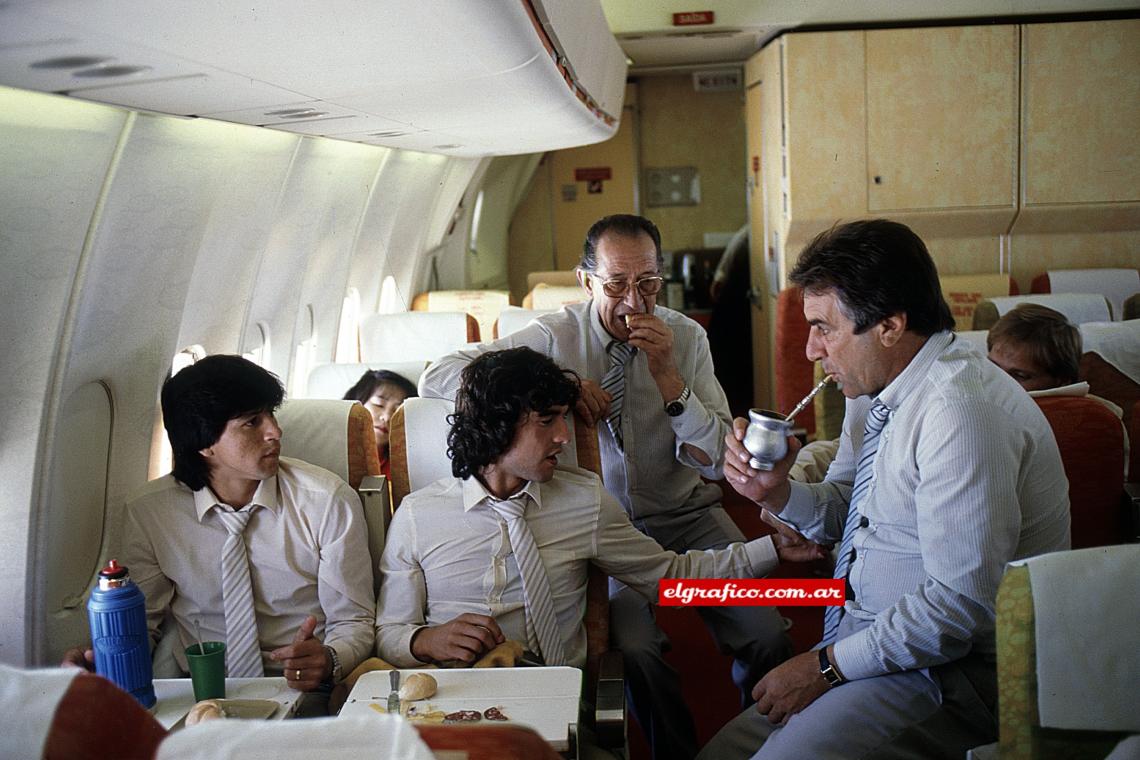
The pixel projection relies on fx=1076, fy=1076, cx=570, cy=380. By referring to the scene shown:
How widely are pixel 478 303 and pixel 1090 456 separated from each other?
203 inches

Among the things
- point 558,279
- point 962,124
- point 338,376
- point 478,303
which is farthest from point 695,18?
point 338,376

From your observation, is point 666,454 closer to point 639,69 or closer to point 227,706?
point 227,706

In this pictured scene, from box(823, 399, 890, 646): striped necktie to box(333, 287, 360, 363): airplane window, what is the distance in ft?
15.3

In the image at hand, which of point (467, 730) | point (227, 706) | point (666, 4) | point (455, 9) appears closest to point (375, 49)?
point (455, 9)

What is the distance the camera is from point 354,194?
625 cm

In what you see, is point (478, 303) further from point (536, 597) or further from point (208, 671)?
point (208, 671)

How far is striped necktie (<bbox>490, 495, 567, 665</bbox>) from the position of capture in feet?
9.50

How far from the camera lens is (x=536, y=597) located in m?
2.90

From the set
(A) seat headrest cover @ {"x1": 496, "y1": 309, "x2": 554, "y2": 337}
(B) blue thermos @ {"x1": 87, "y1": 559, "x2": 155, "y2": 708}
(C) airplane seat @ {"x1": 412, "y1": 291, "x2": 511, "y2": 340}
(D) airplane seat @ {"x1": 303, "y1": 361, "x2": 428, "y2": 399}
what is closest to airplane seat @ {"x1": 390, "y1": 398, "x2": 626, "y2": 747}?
(B) blue thermos @ {"x1": 87, "y1": 559, "x2": 155, "y2": 708}

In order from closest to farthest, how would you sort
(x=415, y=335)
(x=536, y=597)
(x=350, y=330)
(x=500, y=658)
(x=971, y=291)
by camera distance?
(x=500, y=658) → (x=536, y=597) → (x=415, y=335) → (x=350, y=330) → (x=971, y=291)

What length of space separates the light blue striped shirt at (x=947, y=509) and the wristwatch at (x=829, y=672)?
3 centimetres

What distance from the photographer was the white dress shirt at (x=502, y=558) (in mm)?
2967

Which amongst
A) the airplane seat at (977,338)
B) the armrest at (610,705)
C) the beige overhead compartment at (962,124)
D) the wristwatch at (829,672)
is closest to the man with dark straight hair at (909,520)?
the wristwatch at (829,672)

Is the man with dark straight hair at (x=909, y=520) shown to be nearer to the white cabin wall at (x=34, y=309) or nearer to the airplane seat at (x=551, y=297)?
the white cabin wall at (x=34, y=309)
